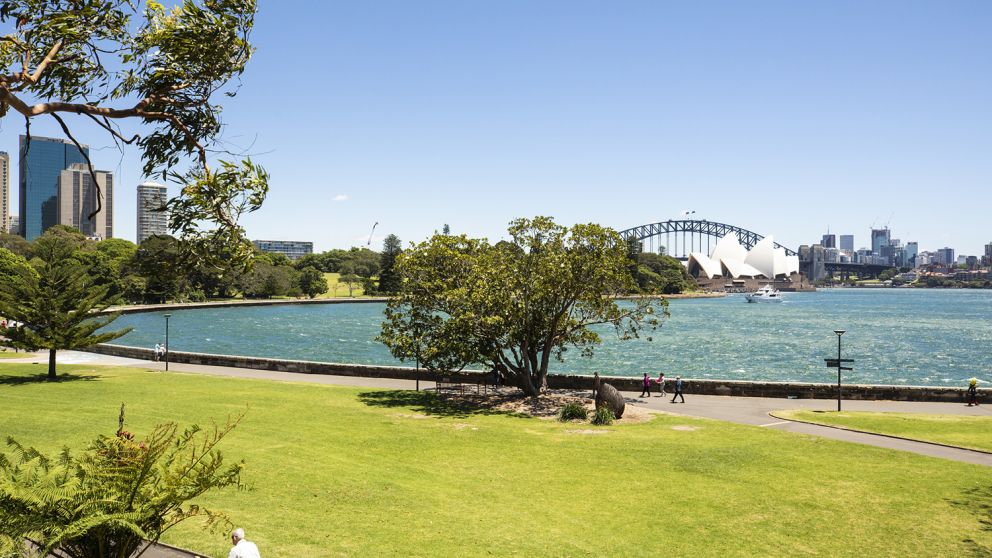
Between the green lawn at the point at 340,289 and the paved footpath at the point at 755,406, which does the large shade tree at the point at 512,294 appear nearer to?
the paved footpath at the point at 755,406

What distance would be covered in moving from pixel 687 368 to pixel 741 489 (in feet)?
131

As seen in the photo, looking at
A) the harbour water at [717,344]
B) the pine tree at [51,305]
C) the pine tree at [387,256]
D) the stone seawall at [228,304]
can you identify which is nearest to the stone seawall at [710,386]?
the pine tree at [51,305]

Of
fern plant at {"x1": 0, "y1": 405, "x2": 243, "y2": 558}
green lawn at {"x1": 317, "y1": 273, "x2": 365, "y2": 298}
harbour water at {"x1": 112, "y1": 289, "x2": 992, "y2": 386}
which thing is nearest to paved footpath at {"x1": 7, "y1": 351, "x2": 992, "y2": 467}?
harbour water at {"x1": 112, "y1": 289, "x2": 992, "y2": 386}

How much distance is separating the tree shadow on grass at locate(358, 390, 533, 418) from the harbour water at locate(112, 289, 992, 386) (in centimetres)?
2323

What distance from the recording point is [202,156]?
643 centimetres

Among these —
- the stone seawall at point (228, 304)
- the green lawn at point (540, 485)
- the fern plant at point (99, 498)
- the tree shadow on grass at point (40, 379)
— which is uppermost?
the fern plant at point (99, 498)

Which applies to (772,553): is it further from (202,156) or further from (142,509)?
(202,156)

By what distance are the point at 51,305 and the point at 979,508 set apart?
35.8 meters

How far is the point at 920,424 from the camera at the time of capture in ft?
80.3

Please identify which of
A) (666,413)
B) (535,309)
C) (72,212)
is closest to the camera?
(666,413)

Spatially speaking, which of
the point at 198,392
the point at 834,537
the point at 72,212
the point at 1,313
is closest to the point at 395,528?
the point at 834,537

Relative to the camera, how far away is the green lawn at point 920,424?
21875 millimetres

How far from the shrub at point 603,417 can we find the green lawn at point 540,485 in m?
0.70

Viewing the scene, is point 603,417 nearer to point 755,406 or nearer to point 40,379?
point 755,406
